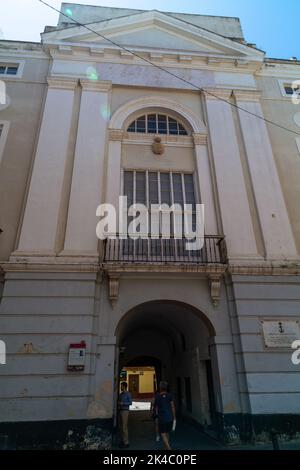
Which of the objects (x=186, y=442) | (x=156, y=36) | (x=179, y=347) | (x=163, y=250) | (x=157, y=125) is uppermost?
(x=156, y=36)

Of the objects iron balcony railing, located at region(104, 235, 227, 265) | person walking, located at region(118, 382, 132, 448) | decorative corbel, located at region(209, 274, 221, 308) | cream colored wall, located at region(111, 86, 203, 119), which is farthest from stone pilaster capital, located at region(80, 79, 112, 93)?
person walking, located at region(118, 382, 132, 448)

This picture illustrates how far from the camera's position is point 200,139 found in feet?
38.2

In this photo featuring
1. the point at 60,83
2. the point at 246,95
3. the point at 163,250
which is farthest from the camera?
the point at 246,95

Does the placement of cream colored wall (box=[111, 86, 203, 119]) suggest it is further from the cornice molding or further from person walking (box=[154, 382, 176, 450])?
person walking (box=[154, 382, 176, 450])

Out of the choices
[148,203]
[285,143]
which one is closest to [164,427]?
[148,203]

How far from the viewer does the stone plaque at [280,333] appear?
8.36 metres

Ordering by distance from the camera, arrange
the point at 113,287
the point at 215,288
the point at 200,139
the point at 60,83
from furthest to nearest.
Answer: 1. the point at 60,83
2. the point at 200,139
3. the point at 215,288
4. the point at 113,287

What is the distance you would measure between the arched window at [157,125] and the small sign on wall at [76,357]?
27.5ft

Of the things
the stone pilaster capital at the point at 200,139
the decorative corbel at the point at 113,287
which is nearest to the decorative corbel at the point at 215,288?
the decorative corbel at the point at 113,287

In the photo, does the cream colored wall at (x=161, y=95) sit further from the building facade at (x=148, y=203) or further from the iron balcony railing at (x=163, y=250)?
the iron balcony railing at (x=163, y=250)

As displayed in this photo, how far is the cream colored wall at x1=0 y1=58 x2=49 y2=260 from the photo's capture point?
9.59m

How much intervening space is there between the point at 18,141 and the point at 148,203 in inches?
215

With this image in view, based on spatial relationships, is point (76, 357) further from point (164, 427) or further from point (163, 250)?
point (163, 250)
